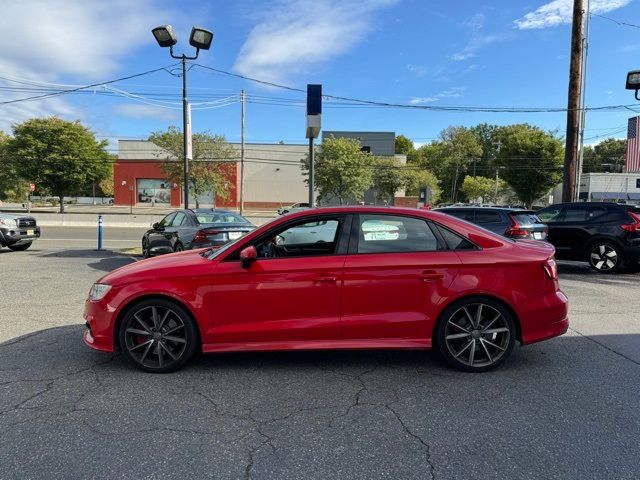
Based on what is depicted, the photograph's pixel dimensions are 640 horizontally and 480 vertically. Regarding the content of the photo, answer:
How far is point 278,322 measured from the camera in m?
4.32

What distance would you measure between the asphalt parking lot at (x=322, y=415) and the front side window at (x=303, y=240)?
1094 millimetres

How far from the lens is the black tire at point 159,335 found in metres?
4.34

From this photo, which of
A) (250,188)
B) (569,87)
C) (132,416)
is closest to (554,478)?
(132,416)

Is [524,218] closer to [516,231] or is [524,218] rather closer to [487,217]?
[516,231]

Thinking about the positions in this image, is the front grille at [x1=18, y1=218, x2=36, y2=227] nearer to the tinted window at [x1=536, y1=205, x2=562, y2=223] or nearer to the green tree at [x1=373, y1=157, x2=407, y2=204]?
the tinted window at [x1=536, y1=205, x2=562, y2=223]

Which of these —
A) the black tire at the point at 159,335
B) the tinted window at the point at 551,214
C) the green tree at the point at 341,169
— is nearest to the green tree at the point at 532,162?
the green tree at the point at 341,169

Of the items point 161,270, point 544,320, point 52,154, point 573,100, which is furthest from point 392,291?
point 52,154

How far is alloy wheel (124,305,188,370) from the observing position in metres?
4.38

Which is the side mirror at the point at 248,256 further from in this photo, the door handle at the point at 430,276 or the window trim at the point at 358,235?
the door handle at the point at 430,276

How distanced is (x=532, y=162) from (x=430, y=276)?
59944 mm

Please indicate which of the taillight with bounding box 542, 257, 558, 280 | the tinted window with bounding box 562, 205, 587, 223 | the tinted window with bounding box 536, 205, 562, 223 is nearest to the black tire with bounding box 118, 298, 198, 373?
the taillight with bounding box 542, 257, 558, 280

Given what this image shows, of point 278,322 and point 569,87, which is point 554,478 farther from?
point 569,87

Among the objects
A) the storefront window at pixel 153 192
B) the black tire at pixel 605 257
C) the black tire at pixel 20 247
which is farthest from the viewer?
the storefront window at pixel 153 192

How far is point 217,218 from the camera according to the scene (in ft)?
36.1
